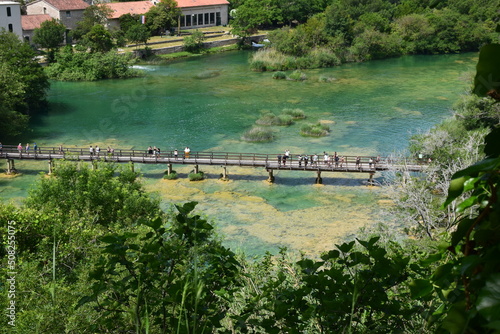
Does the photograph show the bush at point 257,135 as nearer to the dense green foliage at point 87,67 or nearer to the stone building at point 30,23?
the dense green foliage at point 87,67

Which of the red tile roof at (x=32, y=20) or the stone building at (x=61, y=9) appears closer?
the red tile roof at (x=32, y=20)

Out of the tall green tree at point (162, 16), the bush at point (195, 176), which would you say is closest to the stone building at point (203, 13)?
the tall green tree at point (162, 16)

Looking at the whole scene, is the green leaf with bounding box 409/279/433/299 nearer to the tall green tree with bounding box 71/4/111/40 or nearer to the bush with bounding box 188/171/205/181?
the bush with bounding box 188/171/205/181

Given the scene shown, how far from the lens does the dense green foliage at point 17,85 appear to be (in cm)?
3984

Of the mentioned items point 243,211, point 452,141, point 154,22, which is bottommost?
point 243,211

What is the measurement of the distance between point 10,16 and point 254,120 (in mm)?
31079

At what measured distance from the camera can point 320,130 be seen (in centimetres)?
3981

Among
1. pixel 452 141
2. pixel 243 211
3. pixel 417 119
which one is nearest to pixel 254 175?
pixel 243 211

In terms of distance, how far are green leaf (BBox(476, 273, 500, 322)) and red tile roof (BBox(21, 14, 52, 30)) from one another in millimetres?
68300

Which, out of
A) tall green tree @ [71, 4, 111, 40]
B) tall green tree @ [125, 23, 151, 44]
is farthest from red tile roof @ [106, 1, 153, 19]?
tall green tree @ [125, 23, 151, 44]

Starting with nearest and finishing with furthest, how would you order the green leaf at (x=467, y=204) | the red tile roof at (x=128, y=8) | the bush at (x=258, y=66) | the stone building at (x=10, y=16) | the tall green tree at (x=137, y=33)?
the green leaf at (x=467, y=204), the stone building at (x=10, y=16), the bush at (x=258, y=66), the tall green tree at (x=137, y=33), the red tile roof at (x=128, y=8)

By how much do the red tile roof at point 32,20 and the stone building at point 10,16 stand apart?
13.6 feet

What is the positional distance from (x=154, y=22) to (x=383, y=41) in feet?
94.2

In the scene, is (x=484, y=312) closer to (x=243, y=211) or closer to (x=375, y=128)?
(x=243, y=211)
